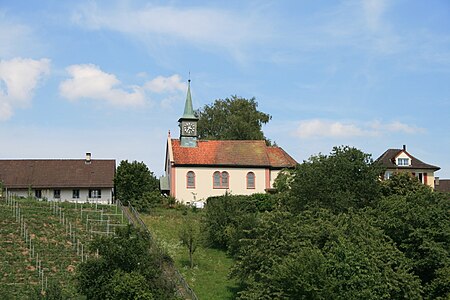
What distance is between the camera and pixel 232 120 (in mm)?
74438

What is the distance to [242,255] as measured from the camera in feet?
118

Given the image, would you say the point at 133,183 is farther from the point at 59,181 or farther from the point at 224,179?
the point at 224,179

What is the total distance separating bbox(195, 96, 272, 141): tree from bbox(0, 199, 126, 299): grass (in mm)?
24652

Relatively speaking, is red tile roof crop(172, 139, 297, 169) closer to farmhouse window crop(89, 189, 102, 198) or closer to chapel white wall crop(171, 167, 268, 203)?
chapel white wall crop(171, 167, 268, 203)

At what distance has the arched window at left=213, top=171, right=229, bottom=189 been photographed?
197 feet

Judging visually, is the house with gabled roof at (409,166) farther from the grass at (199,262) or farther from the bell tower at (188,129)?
the grass at (199,262)

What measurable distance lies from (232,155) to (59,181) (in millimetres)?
15636

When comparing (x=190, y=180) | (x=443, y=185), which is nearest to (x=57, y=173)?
(x=190, y=180)

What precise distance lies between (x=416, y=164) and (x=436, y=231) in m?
32.8

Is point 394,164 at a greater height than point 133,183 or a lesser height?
greater

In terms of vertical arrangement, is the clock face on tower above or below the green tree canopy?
above

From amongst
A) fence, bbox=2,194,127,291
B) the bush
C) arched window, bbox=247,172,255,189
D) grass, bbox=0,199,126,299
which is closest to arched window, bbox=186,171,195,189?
arched window, bbox=247,172,255,189

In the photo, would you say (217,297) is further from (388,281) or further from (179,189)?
(179,189)

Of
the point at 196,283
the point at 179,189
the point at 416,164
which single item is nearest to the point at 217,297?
the point at 196,283
